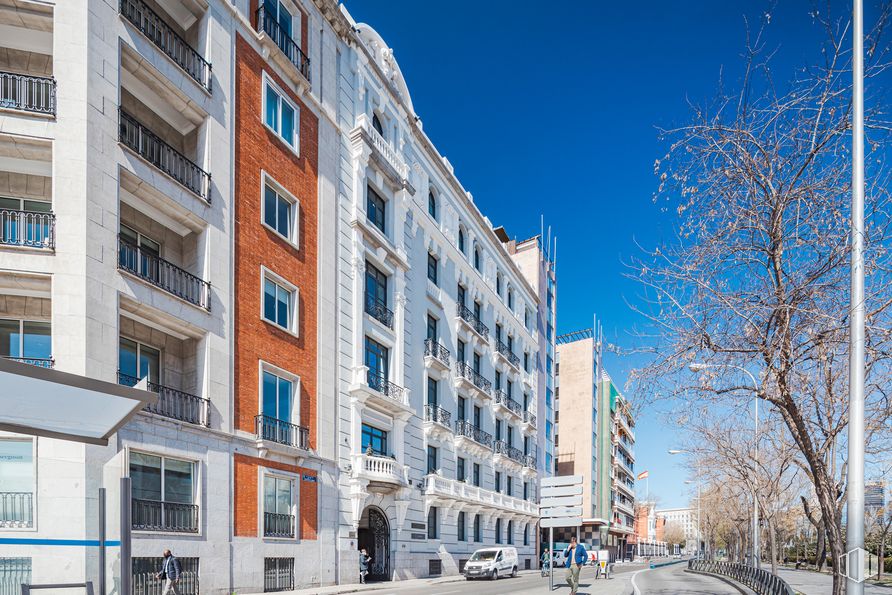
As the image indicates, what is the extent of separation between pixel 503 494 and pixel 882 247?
37.4 metres

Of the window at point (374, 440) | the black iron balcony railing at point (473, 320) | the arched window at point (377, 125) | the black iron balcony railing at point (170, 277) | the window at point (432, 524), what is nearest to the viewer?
the black iron balcony railing at point (170, 277)

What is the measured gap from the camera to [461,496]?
1412 inches


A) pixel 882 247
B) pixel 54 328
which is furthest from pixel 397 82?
pixel 882 247

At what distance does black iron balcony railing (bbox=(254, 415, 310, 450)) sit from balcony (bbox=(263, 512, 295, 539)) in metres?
2.21

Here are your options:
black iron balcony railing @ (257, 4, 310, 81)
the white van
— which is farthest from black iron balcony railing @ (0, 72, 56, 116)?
the white van

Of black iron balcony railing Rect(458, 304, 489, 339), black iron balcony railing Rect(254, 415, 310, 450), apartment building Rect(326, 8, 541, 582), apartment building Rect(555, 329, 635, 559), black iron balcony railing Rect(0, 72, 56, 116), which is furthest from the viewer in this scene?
apartment building Rect(555, 329, 635, 559)

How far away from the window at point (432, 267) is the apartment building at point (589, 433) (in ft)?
145

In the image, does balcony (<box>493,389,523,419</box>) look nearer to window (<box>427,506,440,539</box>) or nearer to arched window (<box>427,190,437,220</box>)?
window (<box>427,506,440,539</box>)

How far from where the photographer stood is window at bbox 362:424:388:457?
2817cm

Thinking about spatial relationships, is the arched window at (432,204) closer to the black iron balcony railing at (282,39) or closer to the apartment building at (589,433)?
the black iron balcony railing at (282,39)

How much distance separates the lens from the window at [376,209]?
100 ft

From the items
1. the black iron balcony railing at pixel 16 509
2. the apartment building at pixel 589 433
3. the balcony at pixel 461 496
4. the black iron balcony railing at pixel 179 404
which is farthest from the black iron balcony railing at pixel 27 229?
the apartment building at pixel 589 433

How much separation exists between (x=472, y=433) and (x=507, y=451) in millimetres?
7121

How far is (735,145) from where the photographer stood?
1125cm
